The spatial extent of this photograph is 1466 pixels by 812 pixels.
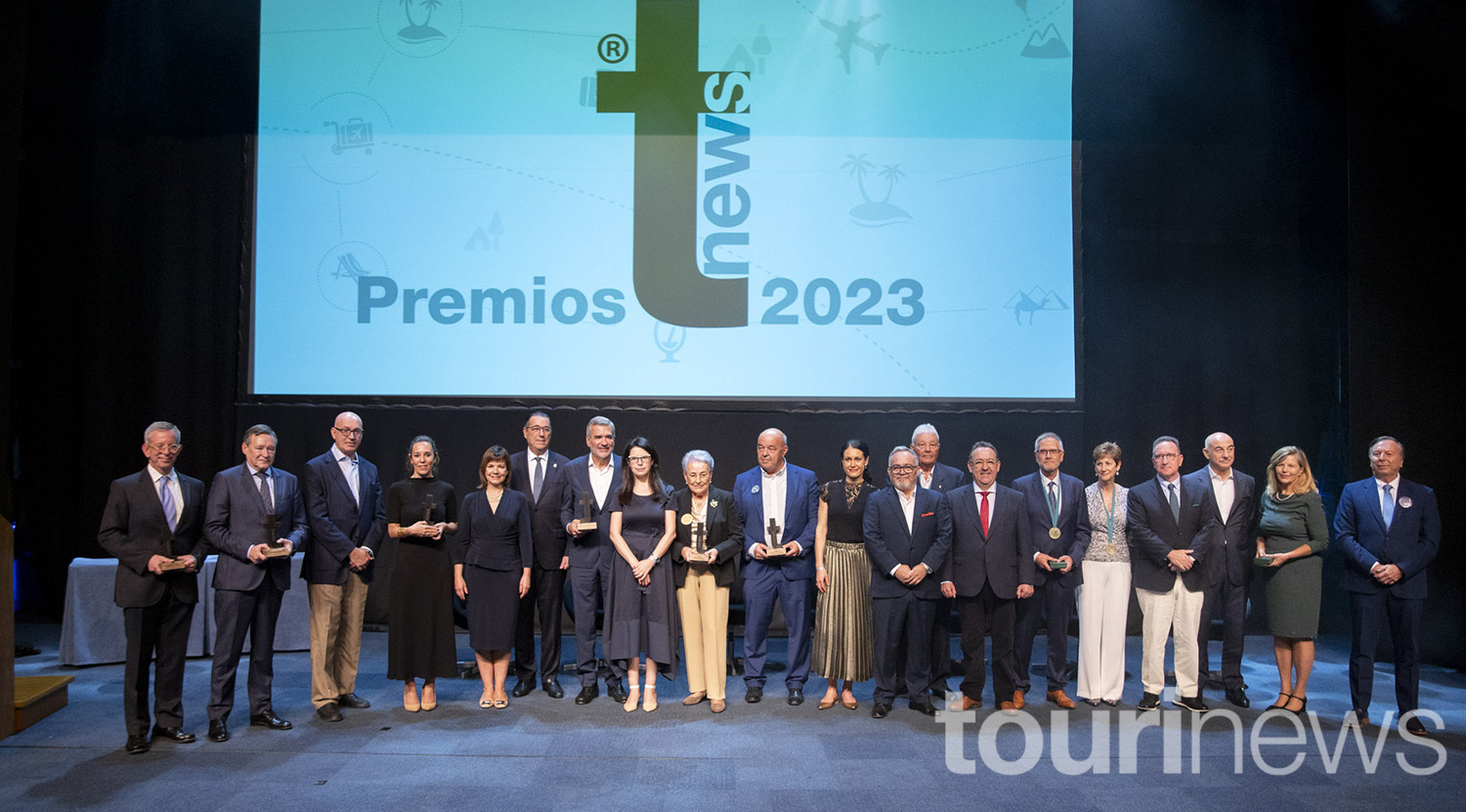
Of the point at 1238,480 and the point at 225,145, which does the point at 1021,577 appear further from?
the point at 225,145

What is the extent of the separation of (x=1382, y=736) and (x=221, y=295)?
25.5 ft

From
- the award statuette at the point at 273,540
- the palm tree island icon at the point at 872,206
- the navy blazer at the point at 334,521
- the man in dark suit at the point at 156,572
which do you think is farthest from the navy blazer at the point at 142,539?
the palm tree island icon at the point at 872,206

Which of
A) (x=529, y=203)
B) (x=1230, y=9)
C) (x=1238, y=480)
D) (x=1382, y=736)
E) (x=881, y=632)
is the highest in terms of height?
(x=1230, y=9)

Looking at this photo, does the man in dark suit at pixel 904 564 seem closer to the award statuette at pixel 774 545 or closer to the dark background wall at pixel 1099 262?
the award statuette at pixel 774 545

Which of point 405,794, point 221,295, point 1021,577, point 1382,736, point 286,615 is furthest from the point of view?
point 221,295

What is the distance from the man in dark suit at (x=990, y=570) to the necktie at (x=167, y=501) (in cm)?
377

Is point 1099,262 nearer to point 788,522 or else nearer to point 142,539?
point 788,522

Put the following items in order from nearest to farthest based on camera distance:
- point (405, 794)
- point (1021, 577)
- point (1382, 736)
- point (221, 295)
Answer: point (405, 794) → point (1382, 736) → point (1021, 577) → point (221, 295)

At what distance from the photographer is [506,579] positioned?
5004 millimetres

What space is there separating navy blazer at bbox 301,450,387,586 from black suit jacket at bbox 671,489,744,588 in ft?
5.31

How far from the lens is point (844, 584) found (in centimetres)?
510

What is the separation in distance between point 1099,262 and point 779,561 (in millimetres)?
3863

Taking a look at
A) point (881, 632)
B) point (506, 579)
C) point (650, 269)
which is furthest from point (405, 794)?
point (650, 269)

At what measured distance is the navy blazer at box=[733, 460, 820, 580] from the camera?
16.7 feet
